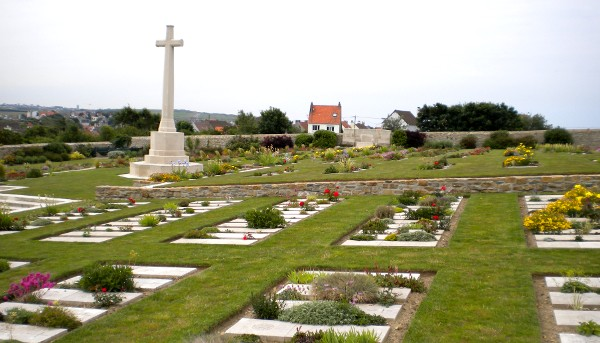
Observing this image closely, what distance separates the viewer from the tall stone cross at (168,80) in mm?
26150

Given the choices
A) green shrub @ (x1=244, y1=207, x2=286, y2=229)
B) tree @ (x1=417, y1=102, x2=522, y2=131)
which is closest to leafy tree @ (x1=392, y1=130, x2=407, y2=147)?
tree @ (x1=417, y1=102, x2=522, y2=131)

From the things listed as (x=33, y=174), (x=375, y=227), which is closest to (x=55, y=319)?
(x=375, y=227)

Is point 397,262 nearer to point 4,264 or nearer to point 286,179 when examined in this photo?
point 4,264

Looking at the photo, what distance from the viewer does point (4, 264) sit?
29.3 ft

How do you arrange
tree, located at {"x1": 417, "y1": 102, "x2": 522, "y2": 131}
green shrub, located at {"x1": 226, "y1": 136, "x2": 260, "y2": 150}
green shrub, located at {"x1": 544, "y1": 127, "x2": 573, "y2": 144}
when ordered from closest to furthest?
green shrub, located at {"x1": 544, "y1": 127, "x2": 573, "y2": 144}
green shrub, located at {"x1": 226, "y1": 136, "x2": 260, "y2": 150}
tree, located at {"x1": 417, "y1": 102, "x2": 522, "y2": 131}

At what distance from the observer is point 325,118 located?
249ft

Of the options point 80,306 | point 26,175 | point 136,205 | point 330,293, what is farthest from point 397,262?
point 26,175

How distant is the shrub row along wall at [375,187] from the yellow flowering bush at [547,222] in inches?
191

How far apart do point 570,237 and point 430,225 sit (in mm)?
2232

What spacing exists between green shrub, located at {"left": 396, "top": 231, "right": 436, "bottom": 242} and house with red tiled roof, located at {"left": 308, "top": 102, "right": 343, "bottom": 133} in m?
64.8

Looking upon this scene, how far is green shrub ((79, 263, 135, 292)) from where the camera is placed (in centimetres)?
732

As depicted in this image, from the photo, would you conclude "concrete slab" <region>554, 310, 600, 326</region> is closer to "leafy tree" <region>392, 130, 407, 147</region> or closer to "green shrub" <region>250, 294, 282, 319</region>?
"green shrub" <region>250, 294, 282, 319</region>

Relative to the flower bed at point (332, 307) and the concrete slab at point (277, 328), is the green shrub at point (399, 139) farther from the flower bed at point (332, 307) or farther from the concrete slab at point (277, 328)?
the concrete slab at point (277, 328)

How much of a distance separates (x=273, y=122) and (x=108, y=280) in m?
44.9
